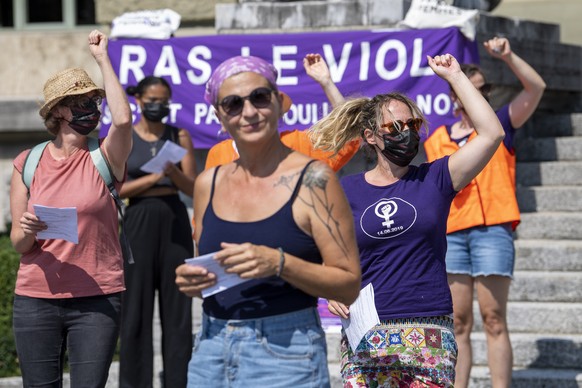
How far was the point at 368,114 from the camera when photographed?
5.16 m

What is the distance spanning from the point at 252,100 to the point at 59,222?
1.62 metres

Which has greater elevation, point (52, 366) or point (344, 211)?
point (344, 211)

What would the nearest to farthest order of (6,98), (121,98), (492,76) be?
(121,98) < (492,76) < (6,98)

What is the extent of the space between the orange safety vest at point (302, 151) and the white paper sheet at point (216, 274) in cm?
242

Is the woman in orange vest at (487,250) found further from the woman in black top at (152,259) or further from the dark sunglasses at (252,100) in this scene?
the dark sunglasses at (252,100)

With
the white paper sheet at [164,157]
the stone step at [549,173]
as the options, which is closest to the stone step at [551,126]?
the stone step at [549,173]

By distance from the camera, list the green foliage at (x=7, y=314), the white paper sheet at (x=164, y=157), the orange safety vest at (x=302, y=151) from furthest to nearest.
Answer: the green foliage at (x=7, y=314), the white paper sheet at (x=164, y=157), the orange safety vest at (x=302, y=151)

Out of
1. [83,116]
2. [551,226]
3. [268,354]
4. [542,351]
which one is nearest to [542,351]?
[542,351]

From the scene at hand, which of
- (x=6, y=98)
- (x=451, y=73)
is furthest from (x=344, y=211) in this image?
(x=6, y=98)

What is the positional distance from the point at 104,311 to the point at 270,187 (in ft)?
5.52

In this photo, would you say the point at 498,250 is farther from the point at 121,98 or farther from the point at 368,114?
the point at 121,98

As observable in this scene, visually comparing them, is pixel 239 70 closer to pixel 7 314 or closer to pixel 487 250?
pixel 487 250

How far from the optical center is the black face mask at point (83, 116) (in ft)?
17.9

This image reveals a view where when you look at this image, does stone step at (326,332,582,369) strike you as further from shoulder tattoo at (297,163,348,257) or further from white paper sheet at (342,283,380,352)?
shoulder tattoo at (297,163,348,257)
